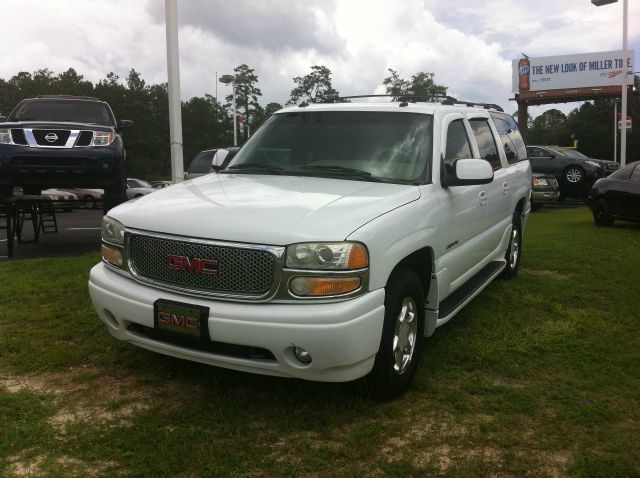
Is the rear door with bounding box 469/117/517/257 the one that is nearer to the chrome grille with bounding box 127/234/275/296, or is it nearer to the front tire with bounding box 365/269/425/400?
the front tire with bounding box 365/269/425/400

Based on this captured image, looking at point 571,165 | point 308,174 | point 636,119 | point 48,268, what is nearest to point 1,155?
point 48,268

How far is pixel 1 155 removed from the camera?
7344 millimetres

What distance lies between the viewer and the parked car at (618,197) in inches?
443

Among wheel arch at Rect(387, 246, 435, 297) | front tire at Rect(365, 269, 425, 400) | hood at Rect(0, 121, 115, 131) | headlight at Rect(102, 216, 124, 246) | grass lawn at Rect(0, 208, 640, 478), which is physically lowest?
grass lawn at Rect(0, 208, 640, 478)

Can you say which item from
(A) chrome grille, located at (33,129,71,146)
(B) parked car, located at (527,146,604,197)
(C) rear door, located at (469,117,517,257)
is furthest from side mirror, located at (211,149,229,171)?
(B) parked car, located at (527,146,604,197)

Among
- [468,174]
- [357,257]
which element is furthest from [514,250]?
[357,257]

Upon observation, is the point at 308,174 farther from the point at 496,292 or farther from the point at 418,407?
the point at 496,292

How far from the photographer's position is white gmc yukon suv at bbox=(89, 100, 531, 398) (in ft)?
9.86

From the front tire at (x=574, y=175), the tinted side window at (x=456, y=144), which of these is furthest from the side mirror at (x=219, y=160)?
the front tire at (x=574, y=175)

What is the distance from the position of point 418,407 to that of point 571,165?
16.6 meters

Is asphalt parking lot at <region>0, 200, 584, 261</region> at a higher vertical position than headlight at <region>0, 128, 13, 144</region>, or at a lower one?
lower

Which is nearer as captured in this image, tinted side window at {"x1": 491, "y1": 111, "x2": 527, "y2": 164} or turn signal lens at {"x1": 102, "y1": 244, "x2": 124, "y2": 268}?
turn signal lens at {"x1": 102, "y1": 244, "x2": 124, "y2": 268}

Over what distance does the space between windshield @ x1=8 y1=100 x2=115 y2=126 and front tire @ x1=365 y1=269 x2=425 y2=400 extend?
6961 mm

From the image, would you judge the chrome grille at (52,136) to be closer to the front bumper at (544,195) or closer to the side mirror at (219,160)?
the side mirror at (219,160)
